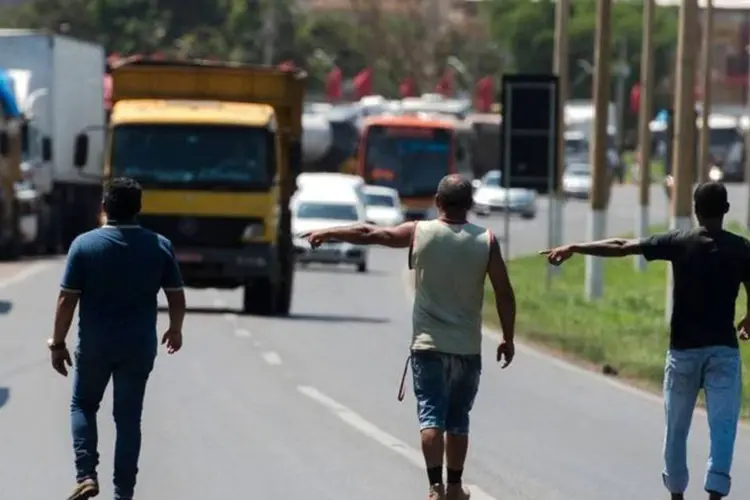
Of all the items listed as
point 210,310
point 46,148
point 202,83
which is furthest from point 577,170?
point 202,83

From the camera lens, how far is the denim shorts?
11.4 meters

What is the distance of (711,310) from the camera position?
37.9 feet

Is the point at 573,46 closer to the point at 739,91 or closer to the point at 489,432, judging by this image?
the point at 739,91

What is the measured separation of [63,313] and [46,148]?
3299cm

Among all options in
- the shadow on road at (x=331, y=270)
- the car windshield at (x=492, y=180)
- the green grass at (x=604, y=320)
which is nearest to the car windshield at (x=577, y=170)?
the car windshield at (x=492, y=180)

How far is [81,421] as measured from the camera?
439 inches

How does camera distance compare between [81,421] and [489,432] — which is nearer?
[81,421]

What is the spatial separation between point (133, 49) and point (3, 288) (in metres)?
88.5

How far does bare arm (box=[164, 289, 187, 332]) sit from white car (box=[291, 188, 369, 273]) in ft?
107

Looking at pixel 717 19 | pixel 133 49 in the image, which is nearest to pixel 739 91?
pixel 717 19

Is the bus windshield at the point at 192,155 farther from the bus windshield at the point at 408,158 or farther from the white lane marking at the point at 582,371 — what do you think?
the bus windshield at the point at 408,158

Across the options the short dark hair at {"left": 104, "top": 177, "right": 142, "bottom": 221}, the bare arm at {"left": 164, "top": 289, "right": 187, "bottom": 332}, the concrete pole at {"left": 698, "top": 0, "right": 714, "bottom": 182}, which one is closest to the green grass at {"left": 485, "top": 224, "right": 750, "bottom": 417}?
the bare arm at {"left": 164, "top": 289, "right": 187, "bottom": 332}

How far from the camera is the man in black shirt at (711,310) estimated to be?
1152 centimetres

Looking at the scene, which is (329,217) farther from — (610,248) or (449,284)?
(449,284)
